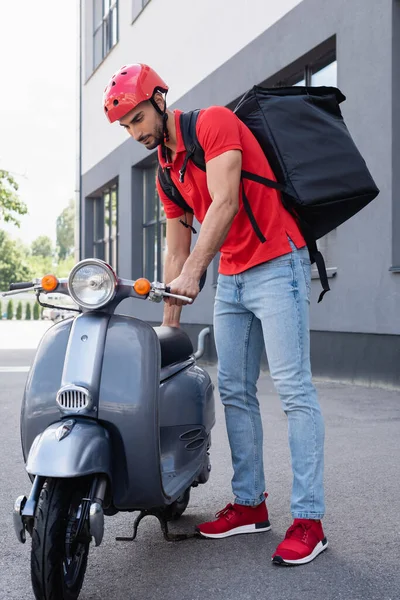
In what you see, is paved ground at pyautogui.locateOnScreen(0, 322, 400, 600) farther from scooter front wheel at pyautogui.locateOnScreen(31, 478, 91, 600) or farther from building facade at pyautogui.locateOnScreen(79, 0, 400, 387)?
building facade at pyautogui.locateOnScreen(79, 0, 400, 387)

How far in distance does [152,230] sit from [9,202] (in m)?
8.77

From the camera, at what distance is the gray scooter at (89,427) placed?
7.98 ft

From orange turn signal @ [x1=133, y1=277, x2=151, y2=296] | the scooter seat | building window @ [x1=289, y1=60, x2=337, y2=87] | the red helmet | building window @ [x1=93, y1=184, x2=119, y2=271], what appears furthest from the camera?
building window @ [x1=93, y1=184, x2=119, y2=271]

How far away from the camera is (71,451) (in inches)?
96.5

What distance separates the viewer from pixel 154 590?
2723mm

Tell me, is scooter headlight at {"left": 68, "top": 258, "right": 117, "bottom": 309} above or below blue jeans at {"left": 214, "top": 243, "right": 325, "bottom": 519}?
above

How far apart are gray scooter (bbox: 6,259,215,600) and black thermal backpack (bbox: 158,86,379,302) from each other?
65cm

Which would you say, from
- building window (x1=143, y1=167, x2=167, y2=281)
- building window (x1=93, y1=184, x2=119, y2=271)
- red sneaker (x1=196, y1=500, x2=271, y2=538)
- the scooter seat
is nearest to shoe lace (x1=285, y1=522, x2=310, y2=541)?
red sneaker (x1=196, y1=500, x2=271, y2=538)

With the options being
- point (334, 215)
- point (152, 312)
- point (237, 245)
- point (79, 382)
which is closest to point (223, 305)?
point (237, 245)

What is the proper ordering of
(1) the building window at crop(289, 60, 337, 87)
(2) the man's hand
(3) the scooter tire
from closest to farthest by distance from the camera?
(2) the man's hand < (3) the scooter tire < (1) the building window at crop(289, 60, 337, 87)

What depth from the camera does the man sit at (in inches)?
116

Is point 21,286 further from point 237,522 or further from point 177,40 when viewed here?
point 177,40

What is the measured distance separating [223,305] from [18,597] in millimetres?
1352

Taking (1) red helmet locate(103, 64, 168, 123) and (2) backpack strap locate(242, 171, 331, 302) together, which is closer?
(1) red helmet locate(103, 64, 168, 123)
